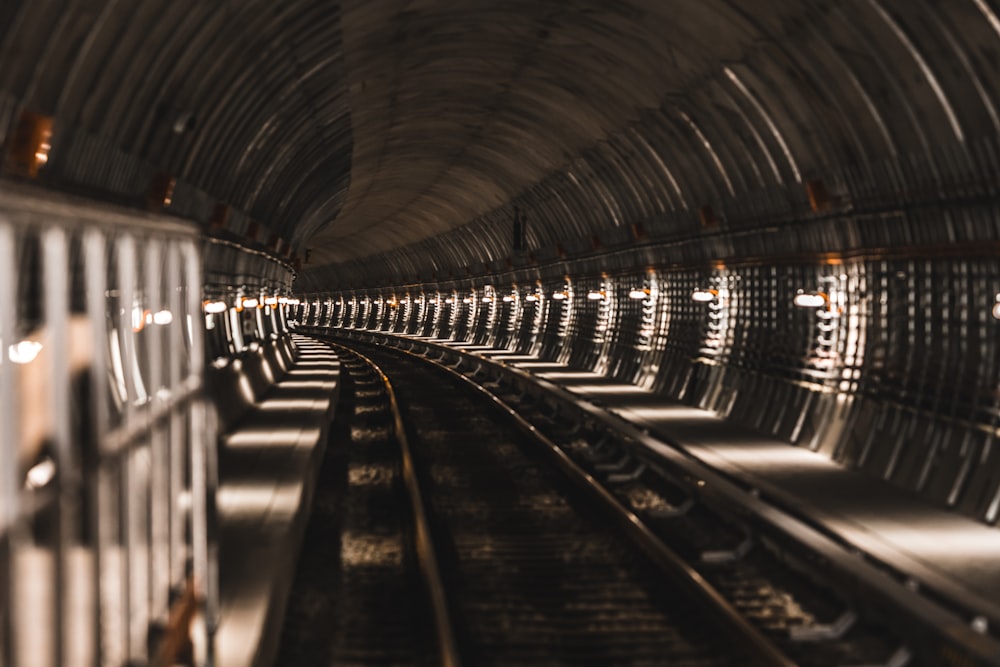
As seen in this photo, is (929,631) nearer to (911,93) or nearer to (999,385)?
(999,385)

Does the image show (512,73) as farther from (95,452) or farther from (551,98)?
(95,452)

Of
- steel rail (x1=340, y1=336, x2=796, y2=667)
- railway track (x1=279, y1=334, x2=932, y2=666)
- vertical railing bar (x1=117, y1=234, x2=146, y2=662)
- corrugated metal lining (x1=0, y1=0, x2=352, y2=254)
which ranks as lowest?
railway track (x1=279, y1=334, x2=932, y2=666)

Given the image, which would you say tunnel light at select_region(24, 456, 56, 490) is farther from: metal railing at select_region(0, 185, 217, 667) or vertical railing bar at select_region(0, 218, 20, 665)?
vertical railing bar at select_region(0, 218, 20, 665)

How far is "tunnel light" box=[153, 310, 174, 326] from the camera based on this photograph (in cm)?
543

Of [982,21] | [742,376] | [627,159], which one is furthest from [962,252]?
[627,159]

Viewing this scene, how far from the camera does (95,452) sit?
3.97 m

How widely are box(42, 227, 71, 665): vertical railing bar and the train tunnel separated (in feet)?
0.04

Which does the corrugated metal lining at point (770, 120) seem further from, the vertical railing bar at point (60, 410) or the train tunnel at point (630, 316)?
the vertical railing bar at point (60, 410)

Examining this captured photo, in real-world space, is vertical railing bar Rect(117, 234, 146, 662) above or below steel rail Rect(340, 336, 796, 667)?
above

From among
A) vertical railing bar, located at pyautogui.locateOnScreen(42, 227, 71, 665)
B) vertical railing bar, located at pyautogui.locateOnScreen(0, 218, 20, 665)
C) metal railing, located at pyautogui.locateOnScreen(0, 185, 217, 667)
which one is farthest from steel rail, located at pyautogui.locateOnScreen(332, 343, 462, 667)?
vertical railing bar, located at pyautogui.locateOnScreen(0, 218, 20, 665)

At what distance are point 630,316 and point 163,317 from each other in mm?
22664

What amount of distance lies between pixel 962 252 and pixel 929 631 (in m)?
5.11

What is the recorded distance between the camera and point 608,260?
93.1ft

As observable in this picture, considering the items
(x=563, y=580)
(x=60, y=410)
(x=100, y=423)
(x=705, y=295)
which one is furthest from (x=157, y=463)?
(x=705, y=295)
